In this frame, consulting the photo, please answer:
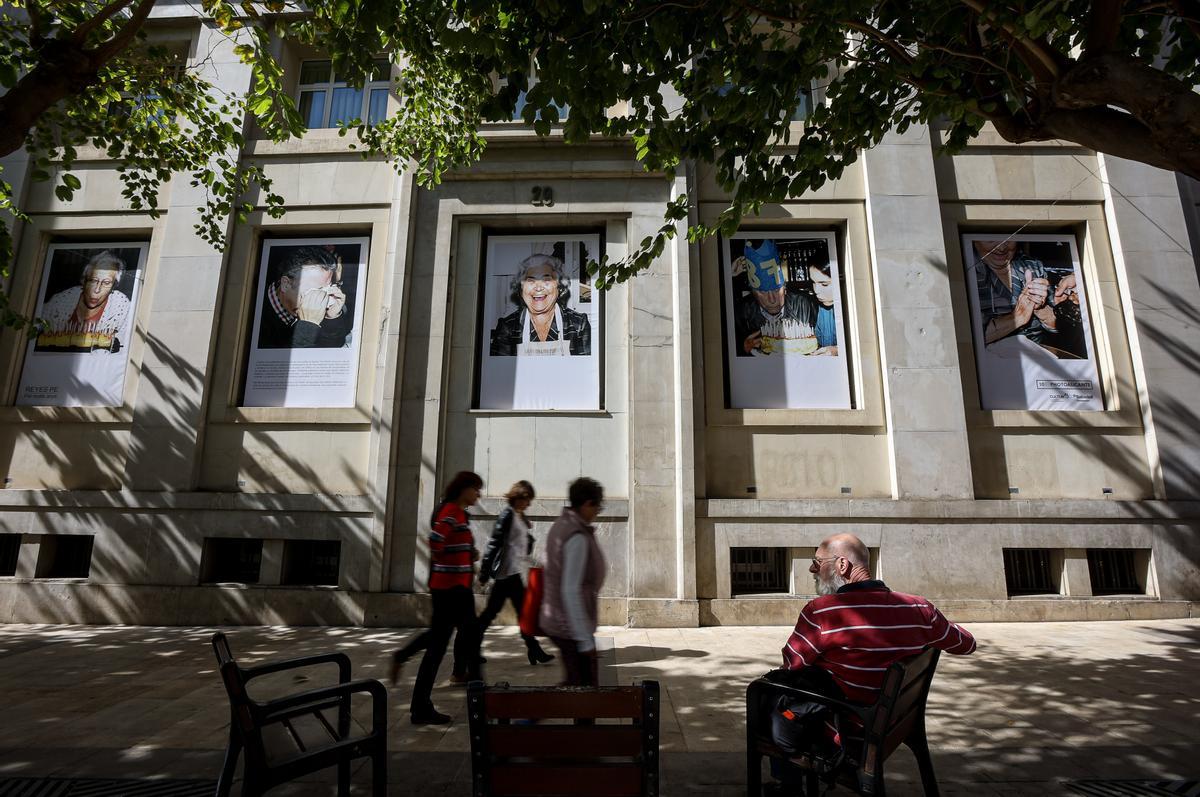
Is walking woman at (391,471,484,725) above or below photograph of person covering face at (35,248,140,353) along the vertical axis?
below

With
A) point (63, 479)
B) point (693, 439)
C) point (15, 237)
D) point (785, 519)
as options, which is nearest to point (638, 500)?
point (693, 439)

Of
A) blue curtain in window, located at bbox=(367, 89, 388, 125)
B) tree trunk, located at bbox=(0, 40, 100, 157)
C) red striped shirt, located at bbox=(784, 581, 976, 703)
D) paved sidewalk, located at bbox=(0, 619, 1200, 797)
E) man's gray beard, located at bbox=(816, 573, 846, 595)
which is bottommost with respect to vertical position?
paved sidewalk, located at bbox=(0, 619, 1200, 797)

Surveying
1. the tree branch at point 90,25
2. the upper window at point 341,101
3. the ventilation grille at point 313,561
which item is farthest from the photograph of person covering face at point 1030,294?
the tree branch at point 90,25

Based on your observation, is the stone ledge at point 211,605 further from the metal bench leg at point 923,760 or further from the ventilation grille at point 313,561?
the metal bench leg at point 923,760

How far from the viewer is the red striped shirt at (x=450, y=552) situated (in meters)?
4.99

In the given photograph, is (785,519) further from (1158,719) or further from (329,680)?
(329,680)

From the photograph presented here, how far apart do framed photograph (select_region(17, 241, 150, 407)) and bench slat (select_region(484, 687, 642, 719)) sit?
10815 millimetres

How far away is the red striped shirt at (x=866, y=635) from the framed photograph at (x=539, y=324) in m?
6.70

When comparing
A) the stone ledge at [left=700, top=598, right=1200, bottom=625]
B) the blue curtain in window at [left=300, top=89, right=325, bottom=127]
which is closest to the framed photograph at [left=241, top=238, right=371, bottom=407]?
the blue curtain in window at [left=300, top=89, right=325, bottom=127]

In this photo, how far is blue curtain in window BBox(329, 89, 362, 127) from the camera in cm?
1113

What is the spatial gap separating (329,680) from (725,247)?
27.2 ft

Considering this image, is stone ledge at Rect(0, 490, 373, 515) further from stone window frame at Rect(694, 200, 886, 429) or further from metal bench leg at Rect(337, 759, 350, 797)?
metal bench leg at Rect(337, 759, 350, 797)

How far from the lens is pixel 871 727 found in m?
2.56

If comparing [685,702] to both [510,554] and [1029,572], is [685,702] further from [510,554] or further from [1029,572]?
[1029,572]
